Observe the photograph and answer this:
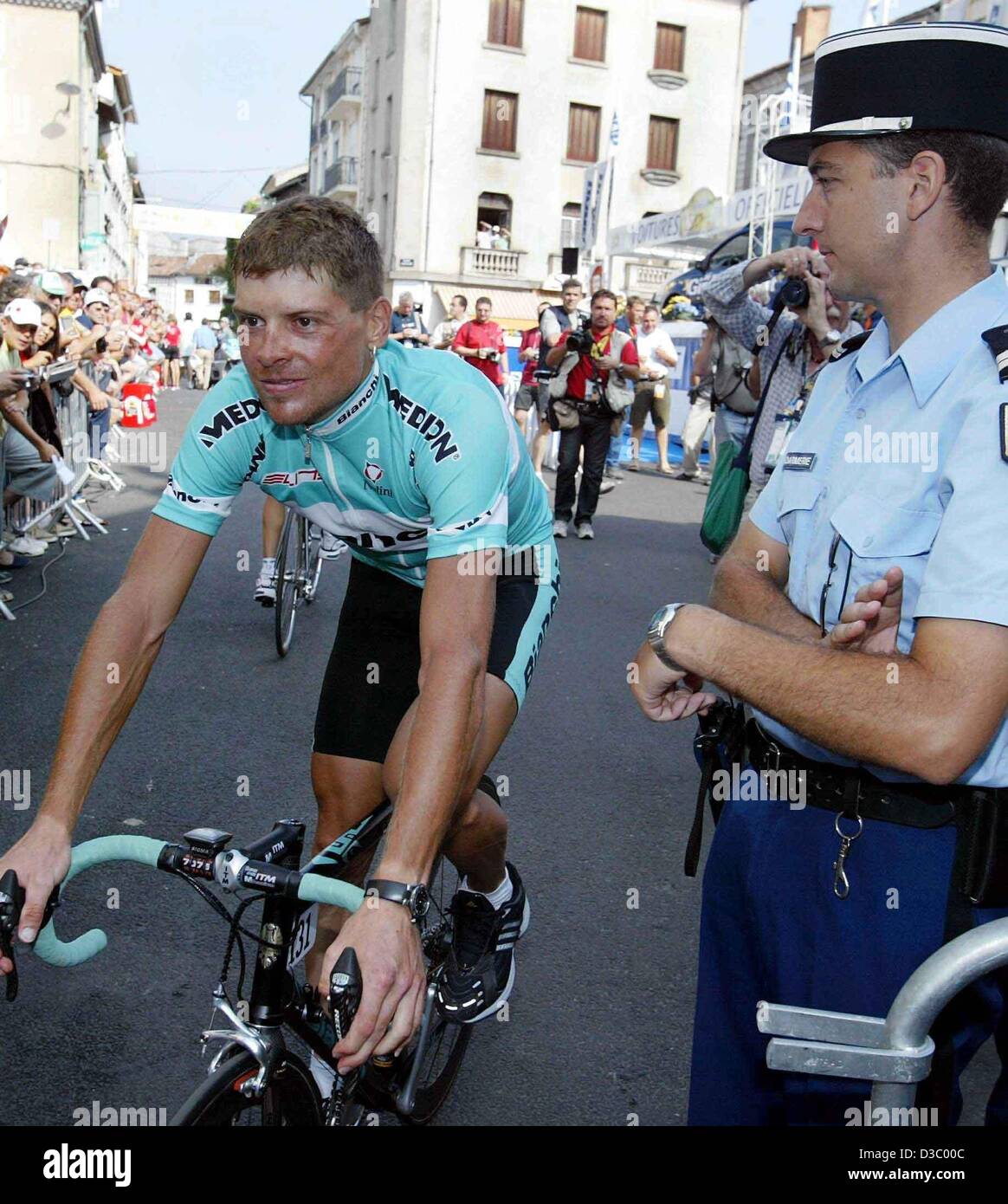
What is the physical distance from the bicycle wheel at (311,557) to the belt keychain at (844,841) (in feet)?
20.4

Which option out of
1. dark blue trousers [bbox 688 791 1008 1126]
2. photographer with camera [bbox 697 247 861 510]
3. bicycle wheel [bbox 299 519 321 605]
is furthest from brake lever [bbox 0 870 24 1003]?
bicycle wheel [bbox 299 519 321 605]

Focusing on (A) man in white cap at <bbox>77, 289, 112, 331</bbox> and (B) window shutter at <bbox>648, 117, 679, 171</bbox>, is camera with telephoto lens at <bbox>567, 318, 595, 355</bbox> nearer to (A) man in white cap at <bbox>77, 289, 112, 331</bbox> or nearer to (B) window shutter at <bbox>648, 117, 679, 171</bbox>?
(A) man in white cap at <bbox>77, 289, 112, 331</bbox>

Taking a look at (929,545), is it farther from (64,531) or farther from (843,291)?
(64,531)

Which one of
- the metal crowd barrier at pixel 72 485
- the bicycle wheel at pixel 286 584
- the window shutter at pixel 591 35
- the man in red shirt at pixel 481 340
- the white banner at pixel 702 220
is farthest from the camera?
the window shutter at pixel 591 35

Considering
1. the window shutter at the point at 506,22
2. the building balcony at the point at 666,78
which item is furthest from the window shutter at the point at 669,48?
the window shutter at the point at 506,22

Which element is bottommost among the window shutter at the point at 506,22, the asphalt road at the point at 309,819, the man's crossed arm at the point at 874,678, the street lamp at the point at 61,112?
the asphalt road at the point at 309,819

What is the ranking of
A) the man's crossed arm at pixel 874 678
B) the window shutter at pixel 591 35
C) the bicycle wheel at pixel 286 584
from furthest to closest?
the window shutter at pixel 591 35 < the bicycle wheel at pixel 286 584 < the man's crossed arm at pixel 874 678

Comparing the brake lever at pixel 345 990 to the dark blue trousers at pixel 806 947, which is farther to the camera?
the dark blue trousers at pixel 806 947

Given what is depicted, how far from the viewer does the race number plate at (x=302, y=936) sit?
208 cm

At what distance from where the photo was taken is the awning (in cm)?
4584

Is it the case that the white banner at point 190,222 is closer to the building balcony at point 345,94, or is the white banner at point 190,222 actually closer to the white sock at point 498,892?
the building balcony at point 345,94

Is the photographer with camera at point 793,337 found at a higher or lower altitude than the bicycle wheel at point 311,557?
higher
